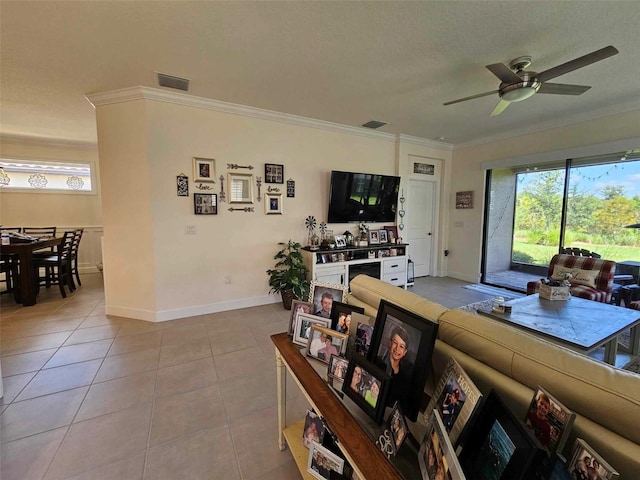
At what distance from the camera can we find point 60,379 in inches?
87.9

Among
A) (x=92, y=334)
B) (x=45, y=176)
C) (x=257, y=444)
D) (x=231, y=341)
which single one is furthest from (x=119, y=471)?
(x=45, y=176)

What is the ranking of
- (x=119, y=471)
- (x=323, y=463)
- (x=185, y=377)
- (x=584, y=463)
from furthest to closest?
(x=185, y=377) → (x=119, y=471) → (x=323, y=463) → (x=584, y=463)

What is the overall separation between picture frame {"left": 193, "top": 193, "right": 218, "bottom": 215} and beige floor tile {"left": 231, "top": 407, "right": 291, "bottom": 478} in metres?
2.47

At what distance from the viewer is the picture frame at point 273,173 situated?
3.83 meters

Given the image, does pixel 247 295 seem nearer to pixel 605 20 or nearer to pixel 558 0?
pixel 558 0

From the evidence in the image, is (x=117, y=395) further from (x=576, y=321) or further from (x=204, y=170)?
(x=576, y=321)

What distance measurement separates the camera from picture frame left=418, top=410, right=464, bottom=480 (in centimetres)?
63

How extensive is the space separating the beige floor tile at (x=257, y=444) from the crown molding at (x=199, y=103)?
11.0ft

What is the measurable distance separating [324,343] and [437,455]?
2.22 ft

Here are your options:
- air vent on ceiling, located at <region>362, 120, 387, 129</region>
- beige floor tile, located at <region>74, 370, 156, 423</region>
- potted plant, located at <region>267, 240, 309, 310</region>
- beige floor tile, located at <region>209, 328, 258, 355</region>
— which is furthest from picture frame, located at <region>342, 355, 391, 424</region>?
air vent on ceiling, located at <region>362, 120, 387, 129</region>

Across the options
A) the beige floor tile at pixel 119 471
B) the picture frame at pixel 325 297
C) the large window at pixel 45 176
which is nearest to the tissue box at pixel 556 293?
the picture frame at pixel 325 297

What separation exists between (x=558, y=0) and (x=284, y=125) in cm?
295

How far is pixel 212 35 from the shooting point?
7.04 ft

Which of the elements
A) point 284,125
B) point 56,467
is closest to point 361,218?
point 284,125
